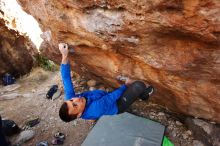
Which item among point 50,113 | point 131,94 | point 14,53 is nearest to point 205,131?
point 131,94

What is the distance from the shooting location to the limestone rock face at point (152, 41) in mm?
3098

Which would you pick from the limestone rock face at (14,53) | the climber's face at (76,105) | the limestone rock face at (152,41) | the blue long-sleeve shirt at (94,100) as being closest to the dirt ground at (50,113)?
the limestone rock face at (152,41)

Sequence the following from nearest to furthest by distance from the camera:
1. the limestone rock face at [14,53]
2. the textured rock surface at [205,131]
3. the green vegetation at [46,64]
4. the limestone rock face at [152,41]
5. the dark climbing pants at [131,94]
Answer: the limestone rock face at [152,41] < the dark climbing pants at [131,94] < the textured rock surface at [205,131] < the limestone rock face at [14,53] < the green vegetation at [46,64]

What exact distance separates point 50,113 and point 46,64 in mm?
2709

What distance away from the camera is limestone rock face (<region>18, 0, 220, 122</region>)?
10.2 feet

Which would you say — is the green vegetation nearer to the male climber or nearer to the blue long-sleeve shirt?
the male climber

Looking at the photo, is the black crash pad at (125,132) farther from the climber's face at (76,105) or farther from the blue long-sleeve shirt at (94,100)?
the climber's face at (76,105)

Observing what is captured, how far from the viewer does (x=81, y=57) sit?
507cm

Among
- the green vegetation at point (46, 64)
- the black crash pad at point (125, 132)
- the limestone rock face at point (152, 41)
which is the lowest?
the black crash pad at point (125, 132)

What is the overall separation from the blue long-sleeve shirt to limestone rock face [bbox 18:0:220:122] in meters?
0.63

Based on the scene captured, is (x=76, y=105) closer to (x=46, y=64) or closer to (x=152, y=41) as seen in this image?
(x=152, y=41)

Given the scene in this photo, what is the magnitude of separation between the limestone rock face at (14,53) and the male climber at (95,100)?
4.55m

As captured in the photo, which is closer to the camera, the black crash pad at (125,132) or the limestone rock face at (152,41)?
the limestone rock face at (152,41)

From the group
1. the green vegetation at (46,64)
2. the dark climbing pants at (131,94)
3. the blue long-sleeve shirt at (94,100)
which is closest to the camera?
the blue long-sleeve shirt at (94,100)
